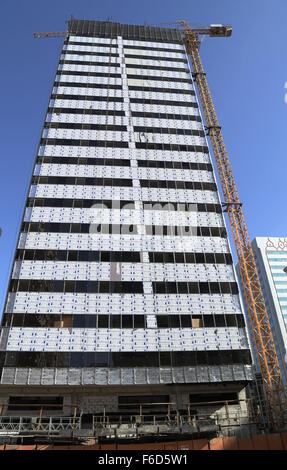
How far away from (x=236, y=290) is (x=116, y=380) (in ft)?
56.0

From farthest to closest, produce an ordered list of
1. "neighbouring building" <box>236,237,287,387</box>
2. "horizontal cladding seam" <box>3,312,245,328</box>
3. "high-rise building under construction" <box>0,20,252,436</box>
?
"neighbouring building" <box>236,237,287,387</box>, "horizontal cladding seam" <box>3,312,245,328</box>, "high-rise building under construction" <box>0,20,252,436</box>

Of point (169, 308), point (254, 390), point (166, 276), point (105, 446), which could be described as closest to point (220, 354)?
point (169, 308)

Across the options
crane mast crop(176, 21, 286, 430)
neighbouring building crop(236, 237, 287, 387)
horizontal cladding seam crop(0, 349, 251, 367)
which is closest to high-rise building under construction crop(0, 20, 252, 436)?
horizontal cladding seam crop(0, 349, 251, 367)

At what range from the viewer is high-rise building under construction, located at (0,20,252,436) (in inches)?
1188

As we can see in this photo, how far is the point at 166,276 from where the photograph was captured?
1409 inches

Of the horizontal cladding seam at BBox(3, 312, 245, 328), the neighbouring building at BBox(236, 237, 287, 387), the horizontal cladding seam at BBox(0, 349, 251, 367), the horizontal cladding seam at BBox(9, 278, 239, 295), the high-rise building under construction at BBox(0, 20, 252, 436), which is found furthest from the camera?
the neighbouring building at BBox(236, 237, 287, 387)

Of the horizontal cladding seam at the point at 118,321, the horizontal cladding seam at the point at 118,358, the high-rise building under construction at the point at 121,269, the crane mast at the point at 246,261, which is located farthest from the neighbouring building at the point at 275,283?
the horizontal cladding seam at the point at 118,358

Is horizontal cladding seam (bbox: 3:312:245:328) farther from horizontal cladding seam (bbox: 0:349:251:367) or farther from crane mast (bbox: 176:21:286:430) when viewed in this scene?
crane mast (bbox: 176:21:286:430)

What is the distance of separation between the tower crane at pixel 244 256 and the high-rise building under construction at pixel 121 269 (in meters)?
10.6

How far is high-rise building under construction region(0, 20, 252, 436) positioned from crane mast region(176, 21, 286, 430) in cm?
1057

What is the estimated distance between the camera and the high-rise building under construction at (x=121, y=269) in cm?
3017

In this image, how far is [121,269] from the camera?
117ft

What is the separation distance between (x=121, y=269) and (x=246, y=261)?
26592 mm

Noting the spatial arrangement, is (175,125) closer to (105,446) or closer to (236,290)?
(236,290)
